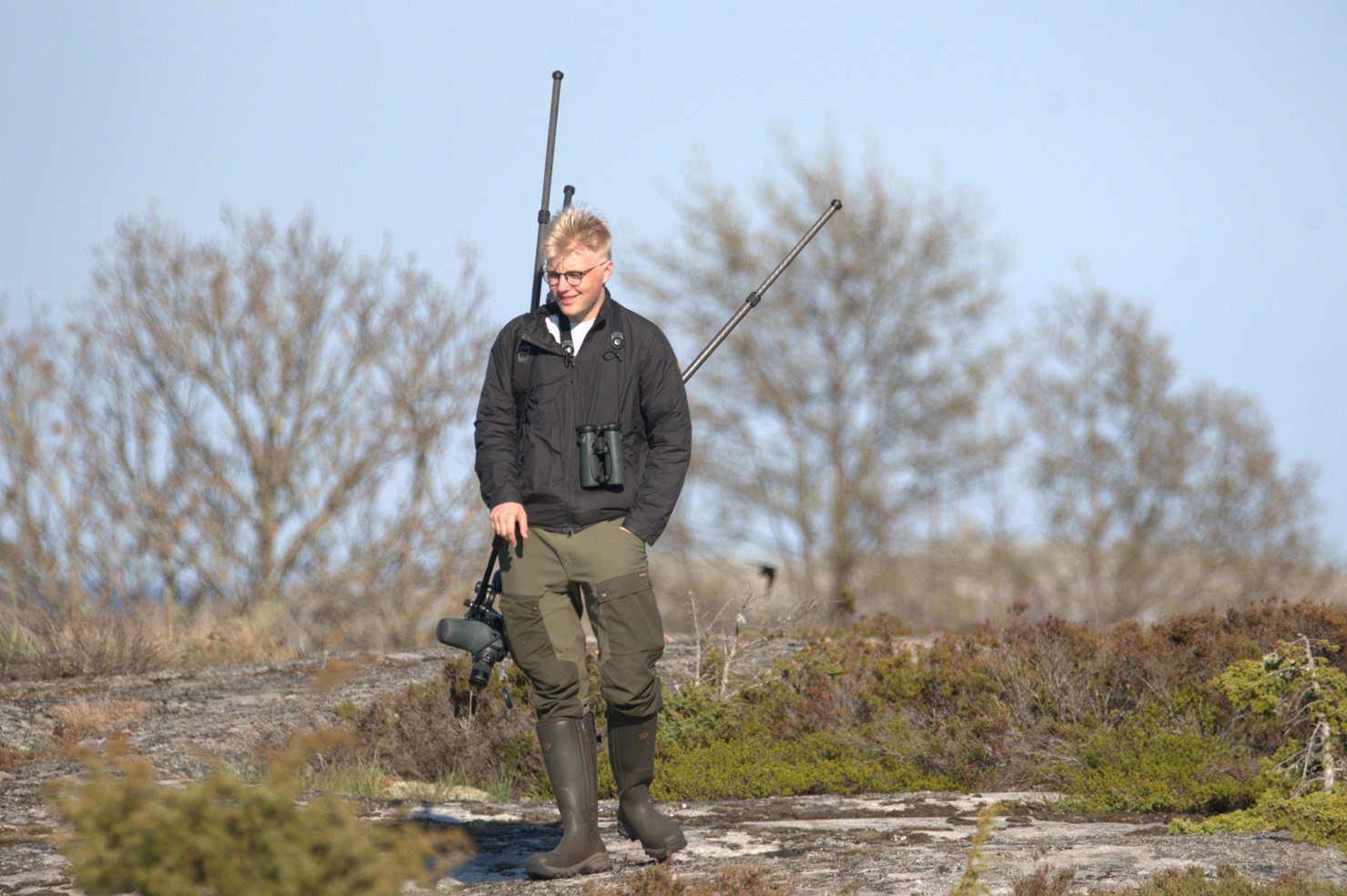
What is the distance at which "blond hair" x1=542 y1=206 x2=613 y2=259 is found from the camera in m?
4.61

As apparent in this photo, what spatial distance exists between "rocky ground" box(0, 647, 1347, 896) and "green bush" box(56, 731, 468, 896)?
0.79 feet

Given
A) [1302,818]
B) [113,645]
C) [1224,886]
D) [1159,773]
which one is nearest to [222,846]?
[1224,886]

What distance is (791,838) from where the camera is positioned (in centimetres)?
539

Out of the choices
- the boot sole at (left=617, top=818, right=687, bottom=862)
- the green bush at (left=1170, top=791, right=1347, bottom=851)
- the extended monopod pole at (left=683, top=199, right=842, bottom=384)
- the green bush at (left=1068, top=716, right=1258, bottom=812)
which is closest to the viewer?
the boot sole at (left=617, top=818, right=687, bottom=862)

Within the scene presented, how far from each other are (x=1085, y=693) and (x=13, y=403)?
1625cm

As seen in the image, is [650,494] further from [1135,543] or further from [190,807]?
[1135,543]

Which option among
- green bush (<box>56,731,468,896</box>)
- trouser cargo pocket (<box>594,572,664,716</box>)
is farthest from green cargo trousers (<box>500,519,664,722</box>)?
green bush (<box>56,731,468,896</box>)

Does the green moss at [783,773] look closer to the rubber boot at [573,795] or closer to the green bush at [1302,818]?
the green bush at [1302,818]

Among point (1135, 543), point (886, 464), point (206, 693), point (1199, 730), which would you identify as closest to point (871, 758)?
point (1199, 730)

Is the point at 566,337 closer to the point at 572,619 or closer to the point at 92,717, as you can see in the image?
the point at 572,619

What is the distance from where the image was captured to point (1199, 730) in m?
7.25

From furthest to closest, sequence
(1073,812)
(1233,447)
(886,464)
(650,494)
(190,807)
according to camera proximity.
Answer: (1233,447), (886,464), (1073,812), (650,494), (190,807)

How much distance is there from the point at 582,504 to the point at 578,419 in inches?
11.7

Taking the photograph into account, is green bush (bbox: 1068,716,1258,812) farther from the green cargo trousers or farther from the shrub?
the shrub
